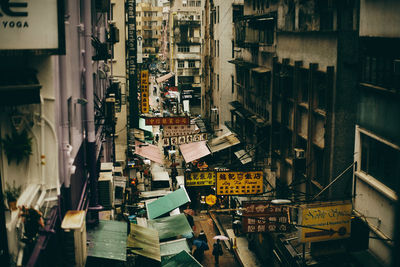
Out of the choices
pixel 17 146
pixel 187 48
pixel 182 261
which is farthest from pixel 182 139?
pixel 187 48

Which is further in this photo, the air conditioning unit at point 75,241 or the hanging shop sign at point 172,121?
the hanging shop sign at point 172,121

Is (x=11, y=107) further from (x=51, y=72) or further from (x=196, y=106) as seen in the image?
(x=196, y=106)

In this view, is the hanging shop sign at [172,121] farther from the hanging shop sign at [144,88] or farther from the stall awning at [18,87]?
the stall awning at [18,87]

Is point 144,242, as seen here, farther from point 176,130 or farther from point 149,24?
point 149,24

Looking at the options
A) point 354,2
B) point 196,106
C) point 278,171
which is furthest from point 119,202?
point 196,106

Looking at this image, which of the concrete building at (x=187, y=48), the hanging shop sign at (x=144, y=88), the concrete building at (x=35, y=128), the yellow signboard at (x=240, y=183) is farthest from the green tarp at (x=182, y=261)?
the concrete building at (x=187, y=48)

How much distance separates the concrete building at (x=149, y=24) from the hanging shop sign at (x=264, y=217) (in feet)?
453

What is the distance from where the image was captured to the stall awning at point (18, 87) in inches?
378

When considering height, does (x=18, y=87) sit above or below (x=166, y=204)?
above

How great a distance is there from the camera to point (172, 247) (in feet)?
89.2

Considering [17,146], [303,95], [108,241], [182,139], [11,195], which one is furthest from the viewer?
[182,139]

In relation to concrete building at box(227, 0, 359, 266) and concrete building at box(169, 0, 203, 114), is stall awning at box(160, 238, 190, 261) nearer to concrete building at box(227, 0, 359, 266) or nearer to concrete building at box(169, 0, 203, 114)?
concrete building at box(227, 0, 359, 266)

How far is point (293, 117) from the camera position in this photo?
2656 cm

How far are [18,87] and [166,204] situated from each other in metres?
23.5
